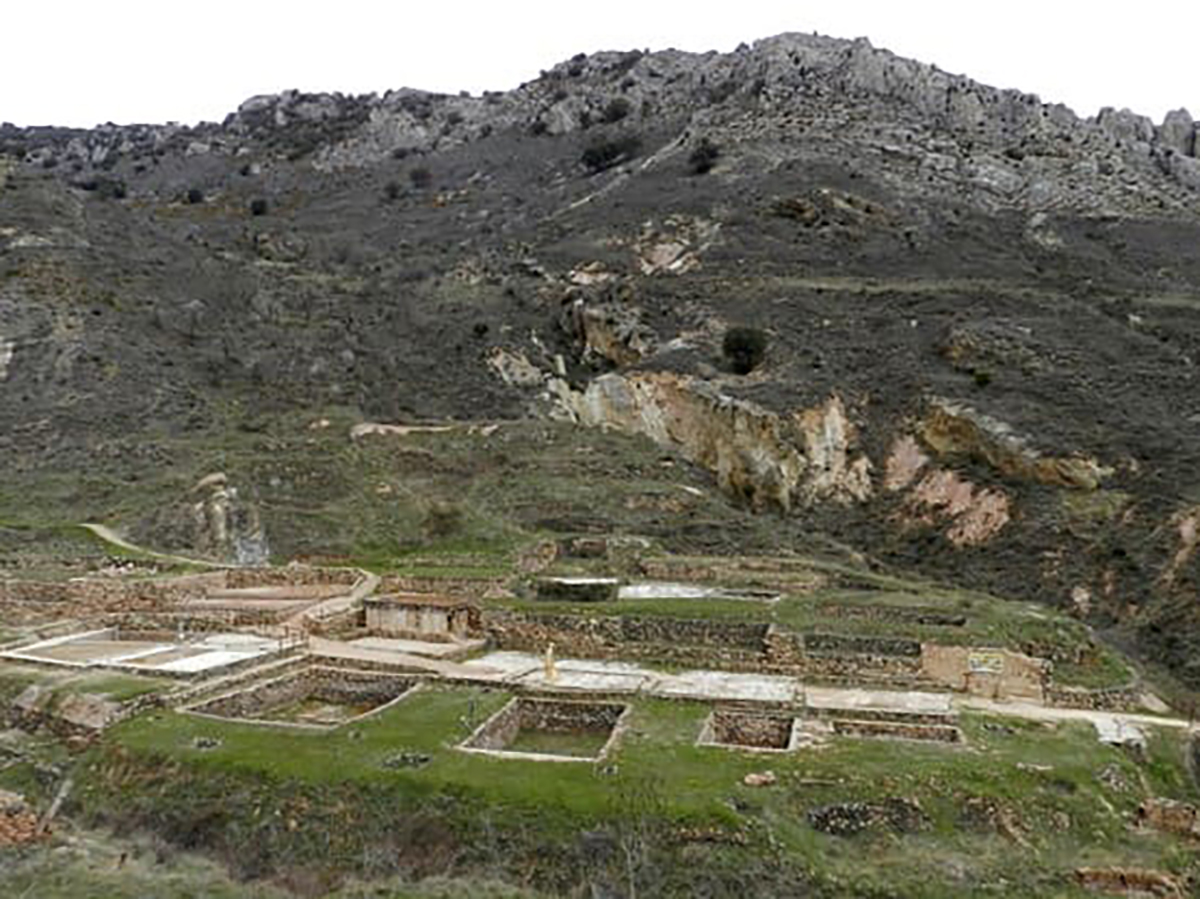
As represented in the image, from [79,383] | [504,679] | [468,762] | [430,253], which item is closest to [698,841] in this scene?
[468,762]

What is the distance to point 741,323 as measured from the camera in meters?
52.3

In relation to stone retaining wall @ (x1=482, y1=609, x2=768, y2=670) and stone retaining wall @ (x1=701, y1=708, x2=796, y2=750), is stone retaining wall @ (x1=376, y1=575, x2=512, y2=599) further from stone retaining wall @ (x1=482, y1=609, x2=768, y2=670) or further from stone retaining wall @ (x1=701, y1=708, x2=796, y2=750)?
stone retaining wall @ (x1=701, y1=708, x2=796, y2=750)

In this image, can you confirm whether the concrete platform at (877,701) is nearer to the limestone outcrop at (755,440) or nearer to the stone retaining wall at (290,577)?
the stone retaining wall at (290,577)

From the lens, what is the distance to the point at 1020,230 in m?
65.2

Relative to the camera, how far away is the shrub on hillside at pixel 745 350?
48531 mm

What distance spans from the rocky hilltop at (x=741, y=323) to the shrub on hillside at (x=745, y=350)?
40cm

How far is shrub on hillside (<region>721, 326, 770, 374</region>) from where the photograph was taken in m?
48.5

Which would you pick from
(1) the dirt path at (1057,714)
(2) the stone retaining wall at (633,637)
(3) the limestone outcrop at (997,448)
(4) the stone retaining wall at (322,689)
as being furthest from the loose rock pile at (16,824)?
(3) the limestone outcrop at (997,448)

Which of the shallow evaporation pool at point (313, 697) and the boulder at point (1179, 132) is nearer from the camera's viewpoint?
the shallow evaporation pool at point (313, 697)

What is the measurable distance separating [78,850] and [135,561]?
1726cm

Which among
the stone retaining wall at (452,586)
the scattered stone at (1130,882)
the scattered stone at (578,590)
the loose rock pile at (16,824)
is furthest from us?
the stone retaining wall at (452,586)

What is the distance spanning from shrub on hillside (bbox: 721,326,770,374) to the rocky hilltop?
1.30ft

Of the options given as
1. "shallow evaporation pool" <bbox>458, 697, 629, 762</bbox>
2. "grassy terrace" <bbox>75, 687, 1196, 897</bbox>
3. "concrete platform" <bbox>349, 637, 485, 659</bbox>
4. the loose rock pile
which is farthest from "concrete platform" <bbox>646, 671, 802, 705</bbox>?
the loose rock pile

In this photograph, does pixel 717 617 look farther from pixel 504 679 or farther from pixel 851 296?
pixel 851 296
